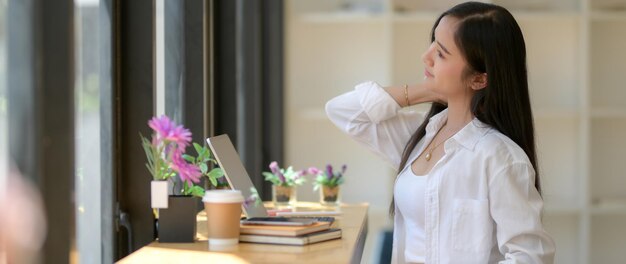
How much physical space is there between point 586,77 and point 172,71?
284 cm

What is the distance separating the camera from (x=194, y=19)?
294cm

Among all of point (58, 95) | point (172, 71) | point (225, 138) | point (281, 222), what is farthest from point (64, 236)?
point (172, 71)

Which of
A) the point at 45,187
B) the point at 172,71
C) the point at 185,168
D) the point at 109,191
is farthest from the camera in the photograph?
the point at 172,71

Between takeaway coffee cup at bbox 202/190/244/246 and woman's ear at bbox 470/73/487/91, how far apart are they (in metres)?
0.64

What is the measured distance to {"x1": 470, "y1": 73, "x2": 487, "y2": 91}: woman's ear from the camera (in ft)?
7.28

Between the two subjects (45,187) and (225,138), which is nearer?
(45,187)

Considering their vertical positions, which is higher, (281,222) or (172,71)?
(172,71)

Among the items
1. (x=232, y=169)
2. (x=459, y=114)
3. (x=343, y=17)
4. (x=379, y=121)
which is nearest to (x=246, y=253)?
(x=232, y=169)

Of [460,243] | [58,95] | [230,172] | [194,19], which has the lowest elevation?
[460,243]

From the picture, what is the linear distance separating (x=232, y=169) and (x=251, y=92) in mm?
1884

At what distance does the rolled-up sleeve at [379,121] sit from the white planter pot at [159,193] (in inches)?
31.8

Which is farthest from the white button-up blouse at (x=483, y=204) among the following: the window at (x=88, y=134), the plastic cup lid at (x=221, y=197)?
the window at (x=88, y=134)

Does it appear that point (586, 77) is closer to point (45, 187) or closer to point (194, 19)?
point (194, 19)

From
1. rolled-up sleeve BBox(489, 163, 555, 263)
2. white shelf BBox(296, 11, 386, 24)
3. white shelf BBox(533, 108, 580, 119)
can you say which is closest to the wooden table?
rolled-up sleeve BBox(489, 163, 555, 263)
